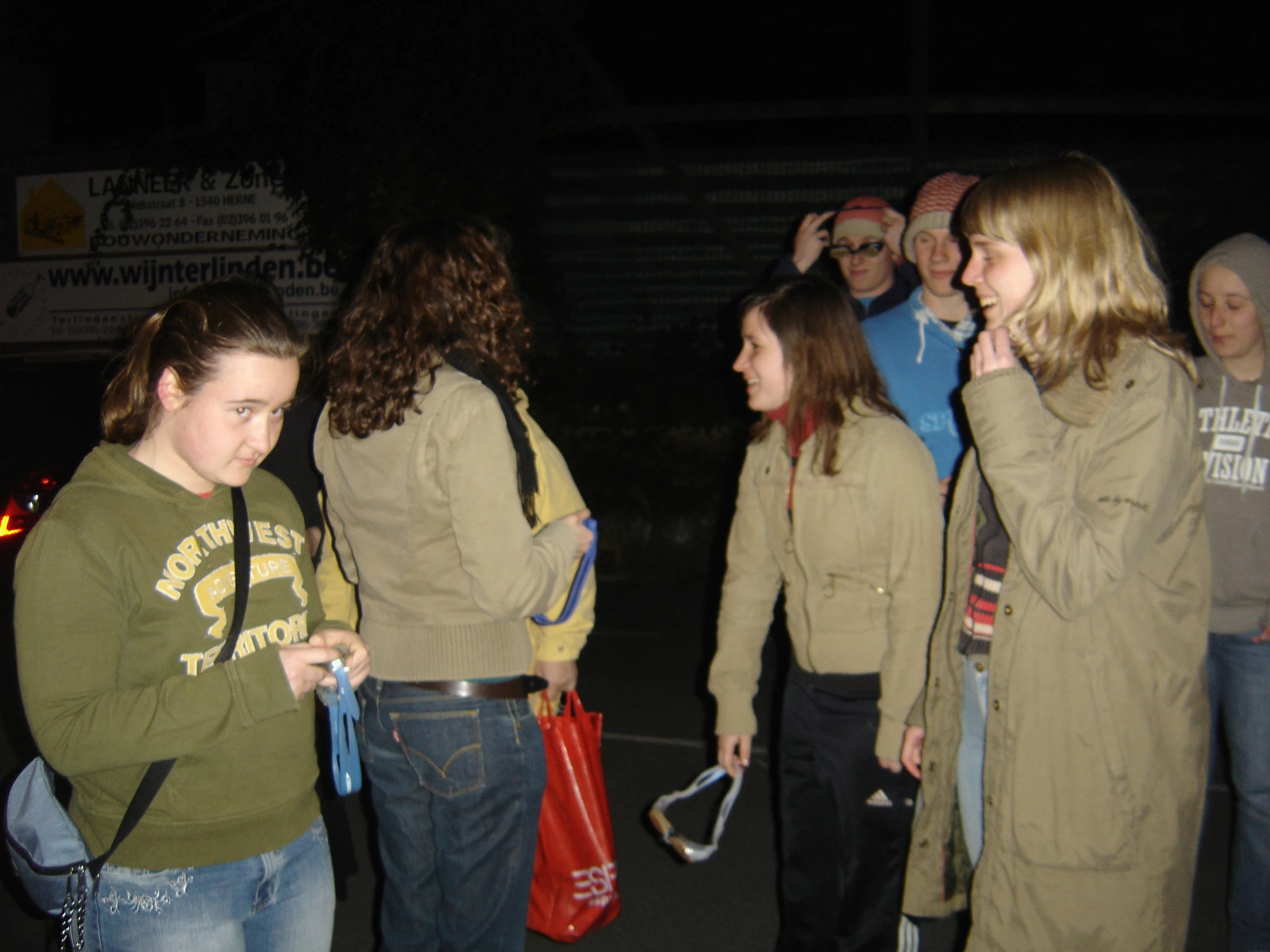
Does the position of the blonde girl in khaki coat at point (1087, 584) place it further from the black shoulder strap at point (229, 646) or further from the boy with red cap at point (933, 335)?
the black shoulder strap at point (229, 646)

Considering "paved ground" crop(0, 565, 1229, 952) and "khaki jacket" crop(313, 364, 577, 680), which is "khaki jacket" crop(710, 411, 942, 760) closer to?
"khaki jacket" crop(313, 364, 577, 680)

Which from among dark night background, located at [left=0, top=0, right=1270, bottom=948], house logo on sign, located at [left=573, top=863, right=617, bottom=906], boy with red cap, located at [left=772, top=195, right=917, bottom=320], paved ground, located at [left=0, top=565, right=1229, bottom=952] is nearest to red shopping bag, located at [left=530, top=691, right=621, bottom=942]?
house logo on sign, located at [left=573, top=863, right=617, bottom=906]

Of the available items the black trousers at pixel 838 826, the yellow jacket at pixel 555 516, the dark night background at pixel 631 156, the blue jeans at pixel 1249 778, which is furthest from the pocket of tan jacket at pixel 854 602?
the dark night background at pixel 631 156

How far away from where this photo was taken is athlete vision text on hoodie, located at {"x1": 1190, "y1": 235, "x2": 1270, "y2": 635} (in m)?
2.85

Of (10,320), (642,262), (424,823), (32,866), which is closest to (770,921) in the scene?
(424,823)

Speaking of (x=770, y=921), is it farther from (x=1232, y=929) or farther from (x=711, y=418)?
(x=711, y=418)

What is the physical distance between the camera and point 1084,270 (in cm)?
185

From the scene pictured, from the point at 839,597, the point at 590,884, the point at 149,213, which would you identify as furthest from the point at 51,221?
the point at 839,597

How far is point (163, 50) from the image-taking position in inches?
394

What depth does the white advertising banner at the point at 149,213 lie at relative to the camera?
9.67m

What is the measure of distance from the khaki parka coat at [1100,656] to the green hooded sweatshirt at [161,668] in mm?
1341

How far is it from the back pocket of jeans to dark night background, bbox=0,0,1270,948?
3791 millimetres

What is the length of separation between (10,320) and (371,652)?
36.2 ft

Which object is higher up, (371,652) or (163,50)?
(163,50)
